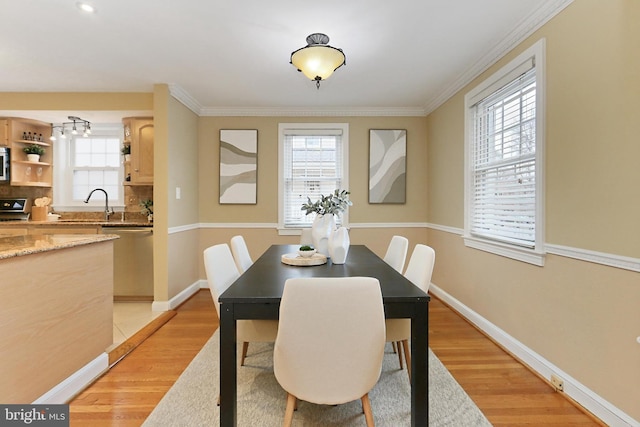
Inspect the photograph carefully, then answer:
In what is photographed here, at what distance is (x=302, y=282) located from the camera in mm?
1226

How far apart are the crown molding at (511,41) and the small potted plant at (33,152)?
203 inches

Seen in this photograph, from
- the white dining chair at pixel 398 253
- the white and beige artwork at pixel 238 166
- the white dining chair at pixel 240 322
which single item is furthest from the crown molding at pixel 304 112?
the white dining chair at pixel 240 322

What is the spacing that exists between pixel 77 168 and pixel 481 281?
524cm

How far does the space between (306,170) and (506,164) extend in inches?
97.9

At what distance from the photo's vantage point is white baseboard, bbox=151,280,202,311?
11.1 ft

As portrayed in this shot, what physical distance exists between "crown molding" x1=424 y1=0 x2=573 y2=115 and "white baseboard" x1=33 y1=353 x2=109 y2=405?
3.68m

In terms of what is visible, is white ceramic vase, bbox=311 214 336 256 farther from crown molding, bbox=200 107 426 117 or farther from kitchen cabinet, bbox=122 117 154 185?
kitchen cabinet, bbox=122 117 154 185

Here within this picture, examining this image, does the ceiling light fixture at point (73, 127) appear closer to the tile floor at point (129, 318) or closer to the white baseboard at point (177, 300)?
the tile floor at point (129, 318)

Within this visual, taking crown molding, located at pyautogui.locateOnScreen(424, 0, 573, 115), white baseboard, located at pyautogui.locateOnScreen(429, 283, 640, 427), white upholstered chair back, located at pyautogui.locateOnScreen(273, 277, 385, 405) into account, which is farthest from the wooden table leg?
crown molding, located at pyautogui.locateOnScreen(424, 0, 573, 115)

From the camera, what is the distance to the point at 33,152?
164 inches

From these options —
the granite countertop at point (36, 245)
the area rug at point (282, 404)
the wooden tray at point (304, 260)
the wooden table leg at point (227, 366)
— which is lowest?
the area rug at point (282, 404)

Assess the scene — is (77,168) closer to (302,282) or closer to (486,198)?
(302,282)

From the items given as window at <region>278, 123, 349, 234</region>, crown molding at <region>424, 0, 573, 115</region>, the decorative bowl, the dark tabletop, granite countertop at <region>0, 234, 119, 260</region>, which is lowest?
the dark tabletop

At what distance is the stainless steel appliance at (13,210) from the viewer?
4143 millimetres
